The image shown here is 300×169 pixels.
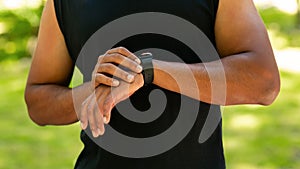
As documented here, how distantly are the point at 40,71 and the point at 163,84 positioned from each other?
1.91 feet

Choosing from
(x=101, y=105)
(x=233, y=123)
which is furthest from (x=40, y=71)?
(x=233, y=123)

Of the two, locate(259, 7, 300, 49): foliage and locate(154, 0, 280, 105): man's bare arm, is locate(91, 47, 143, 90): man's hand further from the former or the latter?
locate(259, 7, 300, 49): foliage

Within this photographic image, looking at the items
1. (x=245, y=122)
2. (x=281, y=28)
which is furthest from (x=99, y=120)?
(x=281, y=28)

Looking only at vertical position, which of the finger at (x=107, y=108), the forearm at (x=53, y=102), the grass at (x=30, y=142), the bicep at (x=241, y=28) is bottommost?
the grass at (x=30, y=142)

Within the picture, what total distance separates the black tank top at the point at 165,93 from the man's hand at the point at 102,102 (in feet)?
0.64

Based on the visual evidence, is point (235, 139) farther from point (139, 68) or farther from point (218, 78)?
point (139, 68)

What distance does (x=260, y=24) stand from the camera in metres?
1.91

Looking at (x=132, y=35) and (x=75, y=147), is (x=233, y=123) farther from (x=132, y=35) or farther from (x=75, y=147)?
(x=132, y=35)

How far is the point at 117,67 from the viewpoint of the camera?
1760mm

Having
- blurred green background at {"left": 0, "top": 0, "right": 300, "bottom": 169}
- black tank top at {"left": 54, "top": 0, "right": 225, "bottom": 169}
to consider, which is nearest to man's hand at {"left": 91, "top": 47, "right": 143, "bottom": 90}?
black tank top at {"left": 54, "top": 0, "right": 225, "bottom": 169}

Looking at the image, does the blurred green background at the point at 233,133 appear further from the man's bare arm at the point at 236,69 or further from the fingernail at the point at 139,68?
the fingernail at the point at 139,68

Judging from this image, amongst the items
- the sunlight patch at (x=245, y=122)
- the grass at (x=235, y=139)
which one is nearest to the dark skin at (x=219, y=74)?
the grass at (x=235, y=139)

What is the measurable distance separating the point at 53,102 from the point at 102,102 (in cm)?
44

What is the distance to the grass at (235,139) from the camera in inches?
223
